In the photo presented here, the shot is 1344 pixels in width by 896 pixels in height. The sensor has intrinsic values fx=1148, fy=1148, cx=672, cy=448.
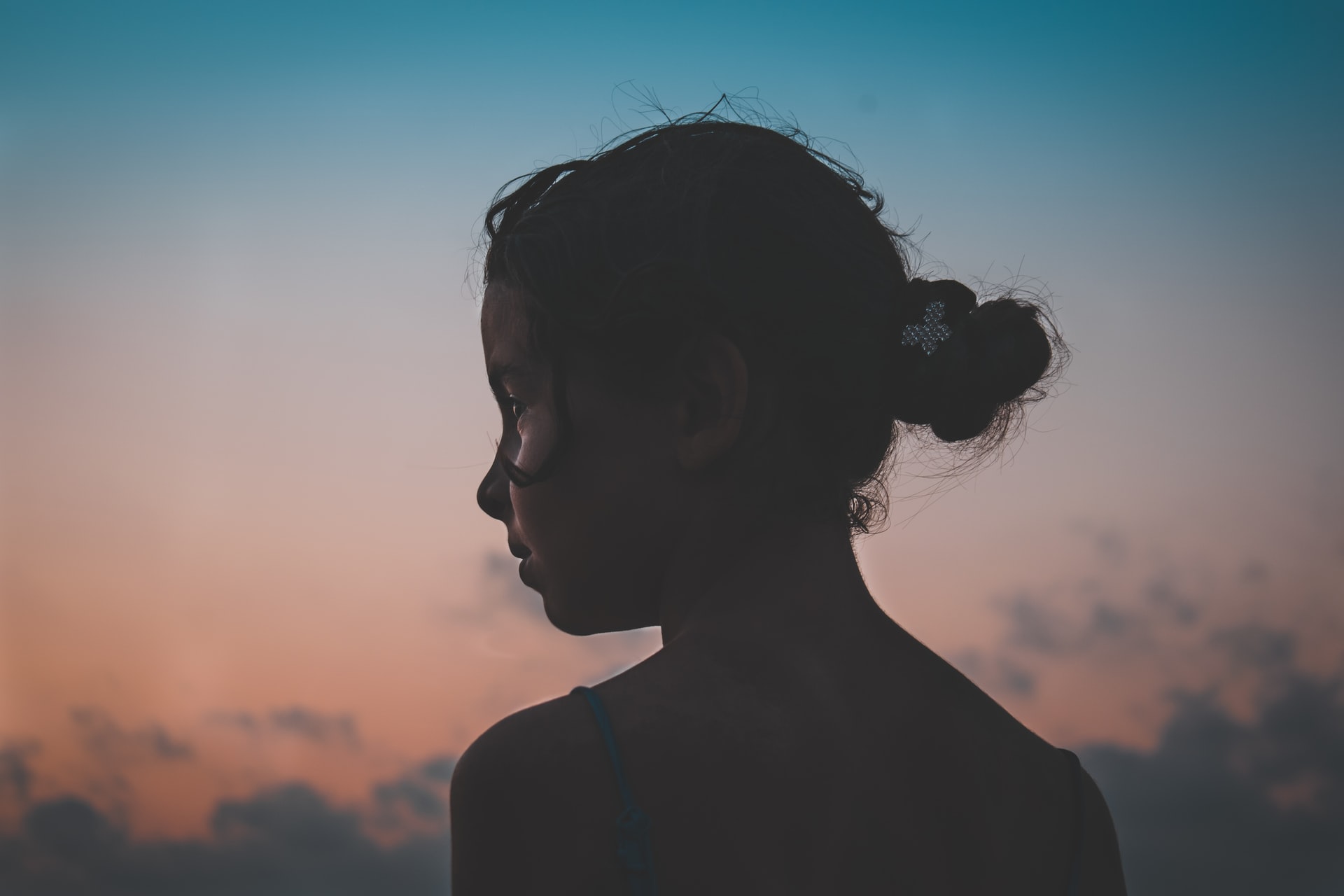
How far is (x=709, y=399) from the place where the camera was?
8.58ft

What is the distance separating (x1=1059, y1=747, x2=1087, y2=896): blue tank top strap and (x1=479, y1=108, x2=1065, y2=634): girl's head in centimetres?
88

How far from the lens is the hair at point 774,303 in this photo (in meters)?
2.65

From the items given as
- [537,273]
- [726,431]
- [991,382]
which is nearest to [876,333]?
[991,382]

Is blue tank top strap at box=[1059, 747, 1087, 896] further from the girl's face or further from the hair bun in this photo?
the girl's face

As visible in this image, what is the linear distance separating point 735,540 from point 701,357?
43cm

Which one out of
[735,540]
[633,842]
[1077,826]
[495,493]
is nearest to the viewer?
[633,842]

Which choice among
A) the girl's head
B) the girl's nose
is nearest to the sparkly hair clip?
the girl's head

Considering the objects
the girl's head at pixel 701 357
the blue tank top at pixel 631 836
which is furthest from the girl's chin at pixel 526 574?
the blue tank top at pixel 631 836

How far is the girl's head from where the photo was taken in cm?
263

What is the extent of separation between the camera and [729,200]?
9.21 ft

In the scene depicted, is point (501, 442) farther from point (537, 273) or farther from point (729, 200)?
point (729, 200)

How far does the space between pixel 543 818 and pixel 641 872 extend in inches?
8.3

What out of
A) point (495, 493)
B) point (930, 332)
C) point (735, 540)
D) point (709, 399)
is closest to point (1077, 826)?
point (735, 540)

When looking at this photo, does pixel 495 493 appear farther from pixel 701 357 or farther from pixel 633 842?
pixel 633 842
